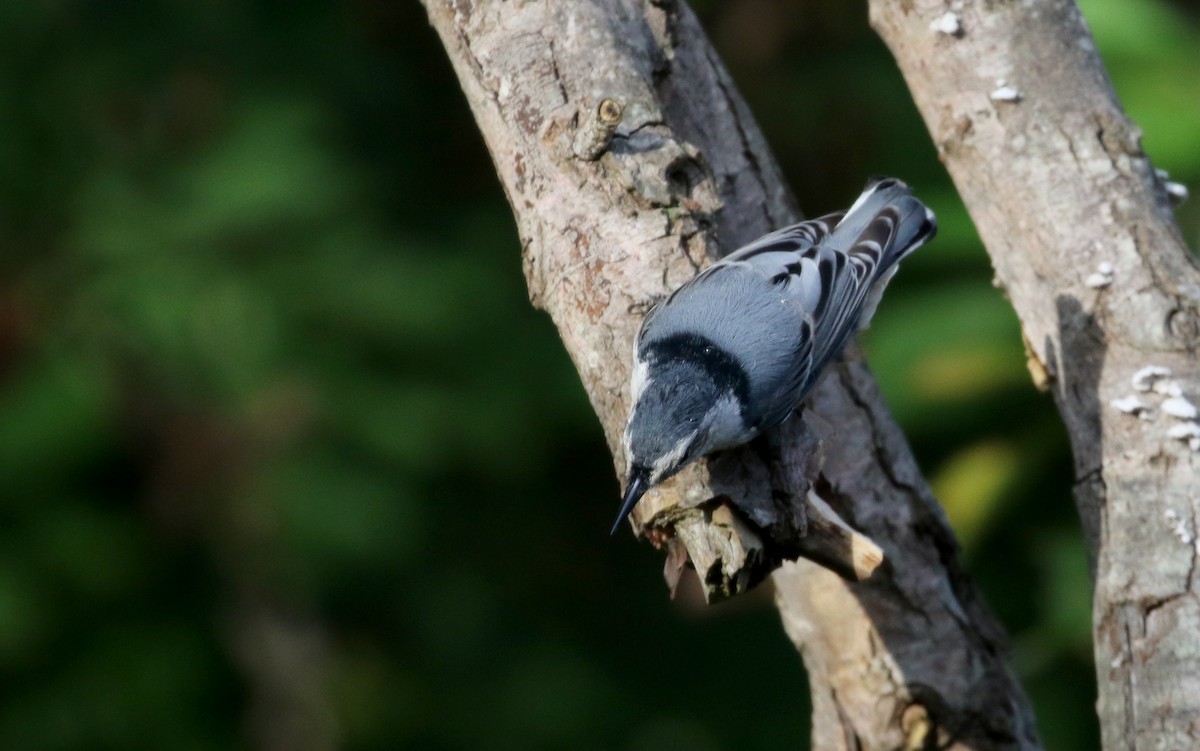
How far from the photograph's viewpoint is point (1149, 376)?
217 centimetres

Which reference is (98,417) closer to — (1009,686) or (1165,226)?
(1009,686)

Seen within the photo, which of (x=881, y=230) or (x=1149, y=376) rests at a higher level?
(x=881, y=230)

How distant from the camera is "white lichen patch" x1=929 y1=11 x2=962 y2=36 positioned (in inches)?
94.7

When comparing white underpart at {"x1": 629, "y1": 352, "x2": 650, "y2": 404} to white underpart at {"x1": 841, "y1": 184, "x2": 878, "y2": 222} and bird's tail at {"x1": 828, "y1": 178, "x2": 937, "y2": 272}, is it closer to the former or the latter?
bird's tail at {"x1": 828, "y1": 178, "x2": 937, "y2": 272}

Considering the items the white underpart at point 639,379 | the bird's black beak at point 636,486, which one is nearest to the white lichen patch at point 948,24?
the white underpart at point 639,379

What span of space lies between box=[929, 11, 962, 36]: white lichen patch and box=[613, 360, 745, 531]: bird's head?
824mm

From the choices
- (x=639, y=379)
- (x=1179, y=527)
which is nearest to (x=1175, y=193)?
(x=1179, y=527)

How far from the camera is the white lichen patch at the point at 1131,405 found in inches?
85.0

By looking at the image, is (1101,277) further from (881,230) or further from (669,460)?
(669,460)

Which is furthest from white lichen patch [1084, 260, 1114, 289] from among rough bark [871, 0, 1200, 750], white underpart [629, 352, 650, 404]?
white underpart [629, 352, 650, 404]

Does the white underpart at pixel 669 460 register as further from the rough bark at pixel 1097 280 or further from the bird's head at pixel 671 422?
the rough bark at pixel 1097 280

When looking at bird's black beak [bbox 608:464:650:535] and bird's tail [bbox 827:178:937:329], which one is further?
bird's tail [bbox 827:178:937:329]

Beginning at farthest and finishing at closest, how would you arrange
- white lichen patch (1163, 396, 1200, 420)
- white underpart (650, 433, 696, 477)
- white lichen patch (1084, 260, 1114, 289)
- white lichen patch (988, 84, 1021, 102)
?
white lichen patch (988, 84, 1021, 102)
white lichen patch (1084, 260, 1114, 289)
white lichen patch (1163, 396, 1200, 420)
white underpart (650, 433, 696, 477)

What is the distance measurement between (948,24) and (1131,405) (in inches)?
30.0
